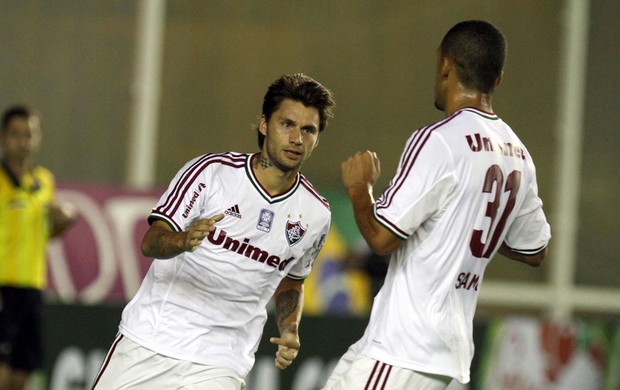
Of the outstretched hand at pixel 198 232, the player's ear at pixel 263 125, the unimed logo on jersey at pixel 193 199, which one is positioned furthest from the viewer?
the player's ear at pixel 263 125

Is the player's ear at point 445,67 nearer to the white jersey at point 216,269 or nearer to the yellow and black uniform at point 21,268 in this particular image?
the white jersey at point 216,269

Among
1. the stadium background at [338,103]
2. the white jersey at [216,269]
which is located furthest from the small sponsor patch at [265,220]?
the stadium background at [338,103]

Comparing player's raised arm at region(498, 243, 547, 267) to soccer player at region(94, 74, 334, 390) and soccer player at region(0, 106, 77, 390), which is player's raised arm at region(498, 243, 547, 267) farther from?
soccer player at region(0, 106, 77, 390)

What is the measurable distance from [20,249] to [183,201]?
12.1 ft

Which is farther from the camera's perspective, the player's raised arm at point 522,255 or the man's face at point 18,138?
the man's face at point 18,138

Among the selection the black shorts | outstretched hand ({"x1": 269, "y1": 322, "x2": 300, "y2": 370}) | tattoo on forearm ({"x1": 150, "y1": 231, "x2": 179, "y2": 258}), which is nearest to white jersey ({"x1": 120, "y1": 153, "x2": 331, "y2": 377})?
tattoo on forearm ({"x1": 150, "y1": 231, "x2": 179, "y2": 258})

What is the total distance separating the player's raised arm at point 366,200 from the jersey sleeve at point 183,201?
2.01ft

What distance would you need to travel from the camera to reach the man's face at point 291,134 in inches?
185

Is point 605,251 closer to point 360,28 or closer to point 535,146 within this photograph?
point 535,146

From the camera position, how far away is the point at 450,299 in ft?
14.2

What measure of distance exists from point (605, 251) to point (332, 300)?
159 inches

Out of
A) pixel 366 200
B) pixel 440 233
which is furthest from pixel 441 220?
pixel 366 200

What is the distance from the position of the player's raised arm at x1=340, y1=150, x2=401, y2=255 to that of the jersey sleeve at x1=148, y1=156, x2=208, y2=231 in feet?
2.01

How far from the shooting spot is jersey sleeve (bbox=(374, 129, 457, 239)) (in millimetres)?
4223
